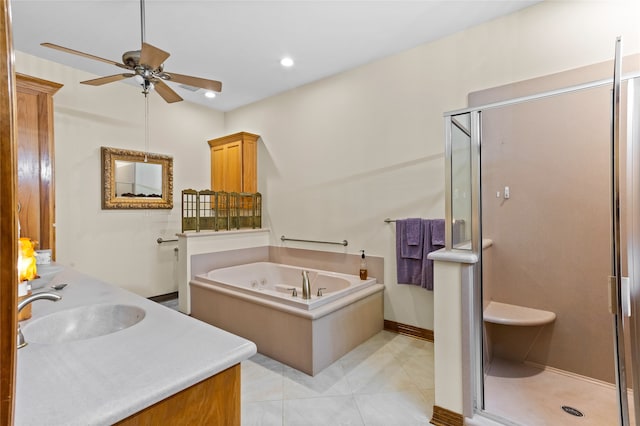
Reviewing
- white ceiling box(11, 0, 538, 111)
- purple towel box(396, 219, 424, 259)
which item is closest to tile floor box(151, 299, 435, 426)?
purple towel box(396, 219, 424, 259)

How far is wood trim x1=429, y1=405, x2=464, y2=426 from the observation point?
1718mm

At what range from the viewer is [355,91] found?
348cm

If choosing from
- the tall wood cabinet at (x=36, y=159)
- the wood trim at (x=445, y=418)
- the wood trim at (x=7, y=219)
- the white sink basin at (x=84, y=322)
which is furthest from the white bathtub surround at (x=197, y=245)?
the wood trim at (x=7, y=219)

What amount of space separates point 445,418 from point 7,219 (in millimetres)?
2110

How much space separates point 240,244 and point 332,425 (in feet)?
8.68

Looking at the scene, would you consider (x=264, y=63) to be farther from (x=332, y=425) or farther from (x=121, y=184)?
(x=332, y=425)

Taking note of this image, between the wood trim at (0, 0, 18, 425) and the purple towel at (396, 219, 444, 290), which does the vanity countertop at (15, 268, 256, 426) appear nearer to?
the wood trim at (0, 0, 18, 425)

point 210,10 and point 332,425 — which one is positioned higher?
point 210,10

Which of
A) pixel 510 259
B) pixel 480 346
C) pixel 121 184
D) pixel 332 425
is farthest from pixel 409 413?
pixel 121 184

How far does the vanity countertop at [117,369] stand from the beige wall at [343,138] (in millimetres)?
2472

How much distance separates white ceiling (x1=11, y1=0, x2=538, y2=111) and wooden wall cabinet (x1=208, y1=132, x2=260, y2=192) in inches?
41.2

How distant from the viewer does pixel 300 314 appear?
2422 millimetres

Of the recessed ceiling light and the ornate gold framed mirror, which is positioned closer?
the recessed ceiling light

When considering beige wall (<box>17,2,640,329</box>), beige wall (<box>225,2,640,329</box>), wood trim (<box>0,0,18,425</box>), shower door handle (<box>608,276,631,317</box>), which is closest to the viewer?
wood trim (<box>0,0,18,425</box>)
